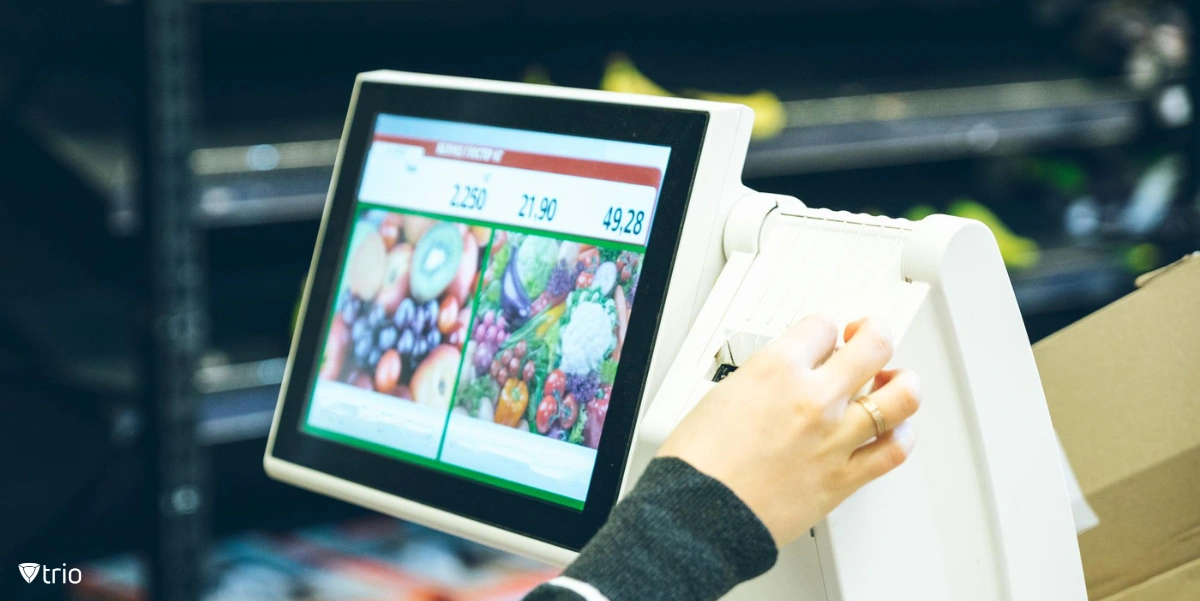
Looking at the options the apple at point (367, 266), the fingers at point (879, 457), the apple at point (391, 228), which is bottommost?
the fingers at point (879, 457)

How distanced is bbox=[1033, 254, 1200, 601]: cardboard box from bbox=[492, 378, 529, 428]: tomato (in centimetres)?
42

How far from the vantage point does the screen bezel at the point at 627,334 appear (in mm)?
738

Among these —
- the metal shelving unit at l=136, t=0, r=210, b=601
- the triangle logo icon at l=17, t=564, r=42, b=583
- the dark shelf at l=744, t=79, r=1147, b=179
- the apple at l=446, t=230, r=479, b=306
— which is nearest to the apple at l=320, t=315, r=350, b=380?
the apple at l=446, t=230, r=479, b=306

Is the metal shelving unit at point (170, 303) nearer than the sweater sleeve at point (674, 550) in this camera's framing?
No

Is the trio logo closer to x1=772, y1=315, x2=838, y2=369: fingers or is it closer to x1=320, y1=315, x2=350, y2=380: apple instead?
x1=320, y1=315, x2=350, y2=380: apple

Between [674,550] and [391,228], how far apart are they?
42cm

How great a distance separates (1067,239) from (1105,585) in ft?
7.19

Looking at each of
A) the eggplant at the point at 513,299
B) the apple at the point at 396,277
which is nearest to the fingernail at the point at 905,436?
the eggplant at the point at 513,299

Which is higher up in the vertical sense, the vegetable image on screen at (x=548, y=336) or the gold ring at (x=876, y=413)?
the vegetable image on screen at (x=548, y=336)

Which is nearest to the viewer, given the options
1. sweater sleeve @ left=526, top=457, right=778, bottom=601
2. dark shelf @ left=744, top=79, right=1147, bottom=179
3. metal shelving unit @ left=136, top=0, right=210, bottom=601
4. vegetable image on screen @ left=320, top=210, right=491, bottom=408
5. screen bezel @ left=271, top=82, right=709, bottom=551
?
sweater sleeve @ left=526, top=457, right=778, bottom=601

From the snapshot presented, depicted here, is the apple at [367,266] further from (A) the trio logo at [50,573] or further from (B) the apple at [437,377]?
(A) the trio logo at [50,573]

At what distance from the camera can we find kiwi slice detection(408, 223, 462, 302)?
2.80 ft

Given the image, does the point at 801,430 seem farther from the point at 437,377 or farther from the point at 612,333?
the point at 437,377

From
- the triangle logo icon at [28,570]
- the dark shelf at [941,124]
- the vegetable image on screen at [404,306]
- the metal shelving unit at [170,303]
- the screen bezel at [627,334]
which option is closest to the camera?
the screen bezel at [627,334]
